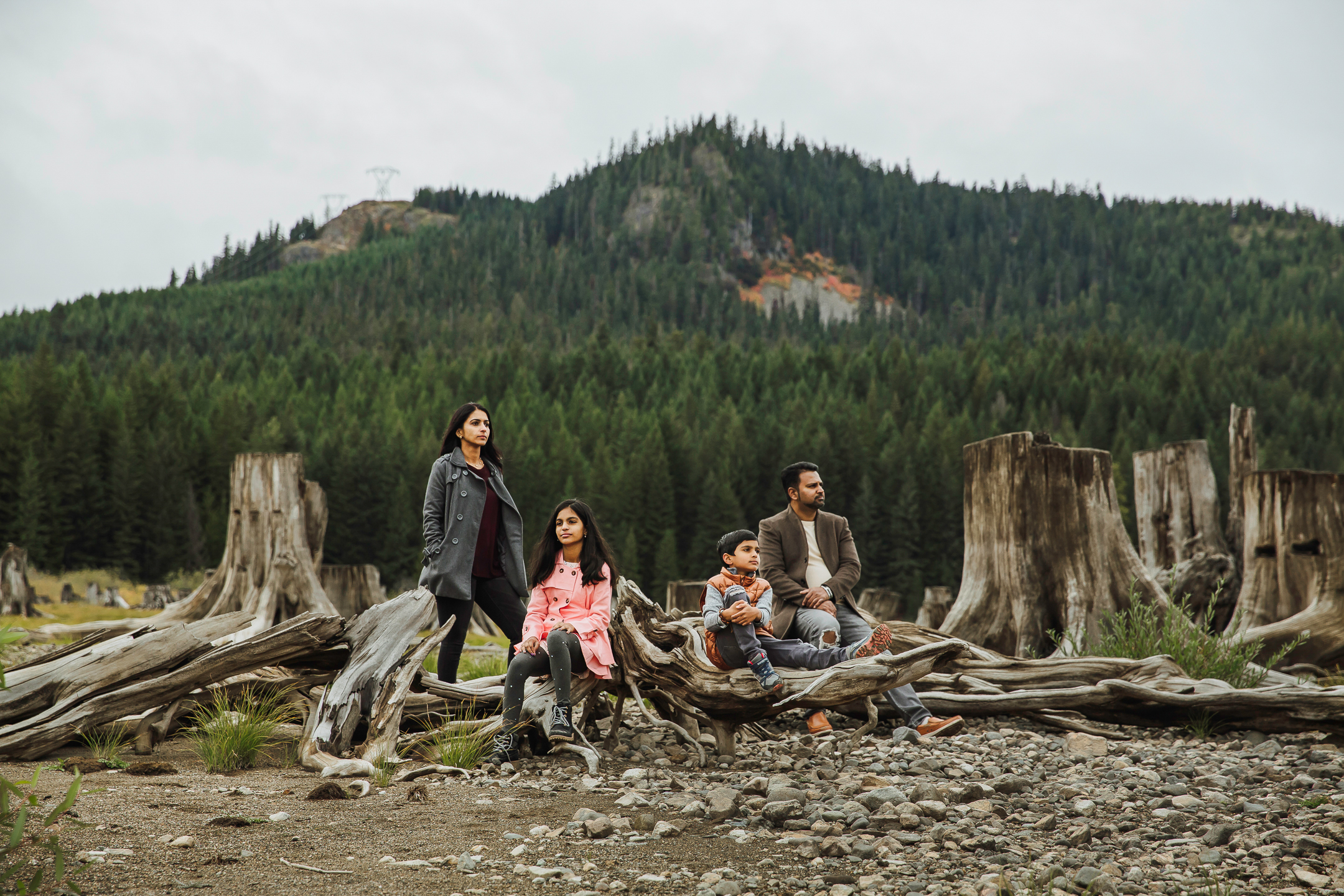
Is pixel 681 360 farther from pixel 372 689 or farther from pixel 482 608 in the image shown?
pixel 372 689

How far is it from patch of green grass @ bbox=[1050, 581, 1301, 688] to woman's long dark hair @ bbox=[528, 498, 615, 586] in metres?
3.53

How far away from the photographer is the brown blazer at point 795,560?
19.4 ft

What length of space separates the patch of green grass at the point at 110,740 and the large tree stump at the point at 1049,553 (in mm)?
5786

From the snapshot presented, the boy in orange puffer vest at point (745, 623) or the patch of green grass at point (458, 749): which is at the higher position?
the boy in orange puffer vest at point (745, 623)

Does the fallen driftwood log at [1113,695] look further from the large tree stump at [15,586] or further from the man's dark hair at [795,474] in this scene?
the large tree stump at [15,586]

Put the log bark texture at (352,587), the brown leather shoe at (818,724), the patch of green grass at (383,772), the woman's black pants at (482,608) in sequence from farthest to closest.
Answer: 1. the log bark texture at (352,587)
2. the woman's black pants at (482,608)
3. the brown leather shoe at (818,724)
4. the patch of green grass at (383,772)

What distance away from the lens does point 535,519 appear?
53562mm

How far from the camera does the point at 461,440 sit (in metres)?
6.47

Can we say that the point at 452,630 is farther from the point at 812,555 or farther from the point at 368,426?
the point at 368,426

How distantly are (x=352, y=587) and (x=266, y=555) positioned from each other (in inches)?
102

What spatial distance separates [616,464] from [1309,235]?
5831 inches

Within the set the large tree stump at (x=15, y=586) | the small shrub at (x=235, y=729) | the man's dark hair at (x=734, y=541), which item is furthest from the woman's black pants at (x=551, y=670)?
the large tree stump at (x=15, y=586)

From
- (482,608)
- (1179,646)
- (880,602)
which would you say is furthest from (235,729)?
(880,602)

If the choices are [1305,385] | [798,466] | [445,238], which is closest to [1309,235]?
[1305,385]
